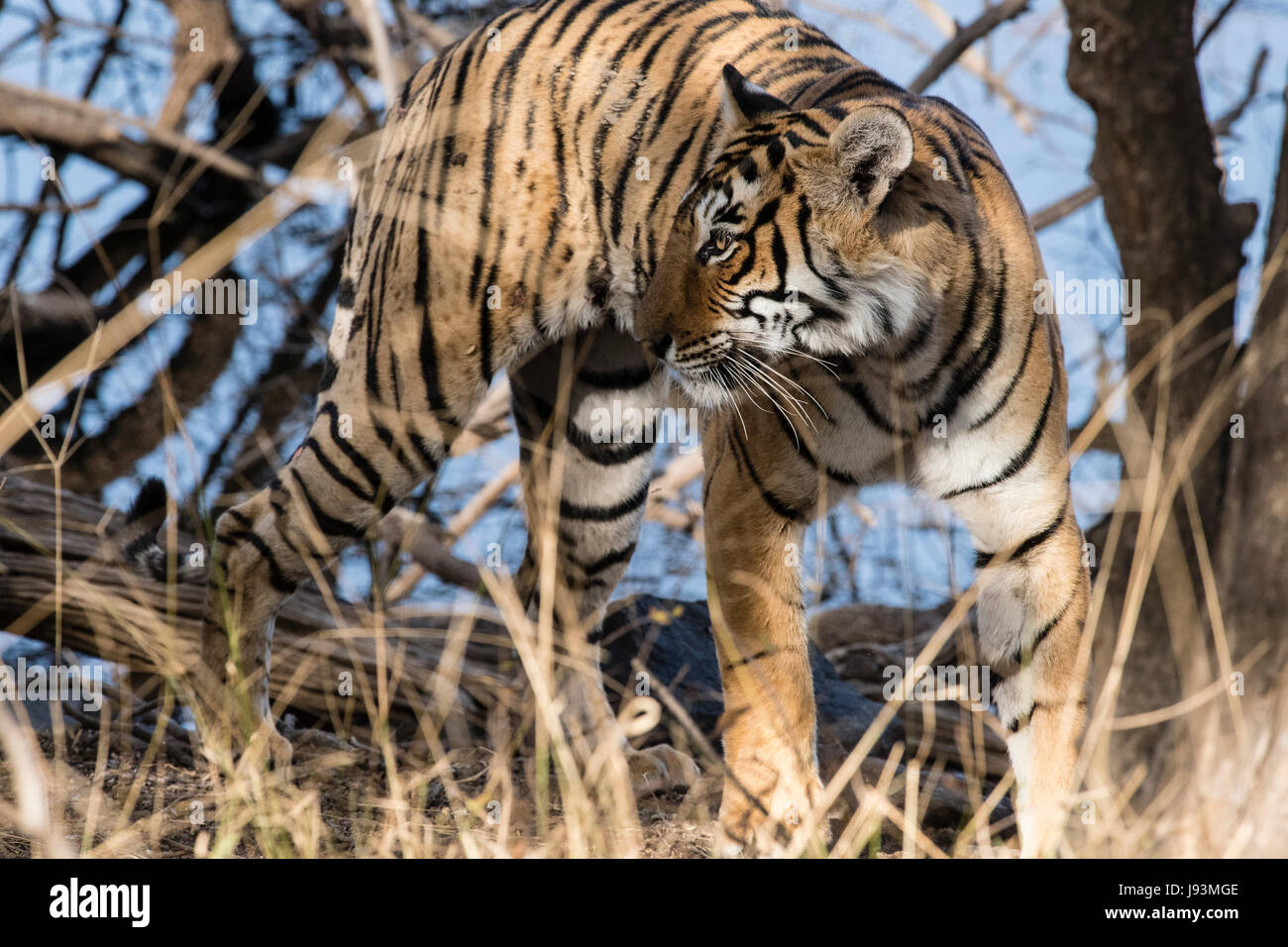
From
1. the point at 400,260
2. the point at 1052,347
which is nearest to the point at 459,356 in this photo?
the point at 400,260

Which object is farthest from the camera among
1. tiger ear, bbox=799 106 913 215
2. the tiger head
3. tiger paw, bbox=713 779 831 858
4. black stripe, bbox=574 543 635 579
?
black stripe, bbox=574 543 635 579

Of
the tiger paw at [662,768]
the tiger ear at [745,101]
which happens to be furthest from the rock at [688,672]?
the tiger ear at [745,101]

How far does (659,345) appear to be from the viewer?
2.65m

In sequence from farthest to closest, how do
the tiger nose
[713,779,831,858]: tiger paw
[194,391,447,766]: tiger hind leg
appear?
[194,391,447,766]: tiger hind leg < the tiger nose < [713,779,831,858]: tiger paw

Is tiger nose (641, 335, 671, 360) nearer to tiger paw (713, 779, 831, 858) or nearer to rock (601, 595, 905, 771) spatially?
tiger paw (713, 779, 831, 858)

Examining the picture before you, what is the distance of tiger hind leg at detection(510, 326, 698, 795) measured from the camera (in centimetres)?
→ 349

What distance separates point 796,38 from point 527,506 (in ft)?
4.77

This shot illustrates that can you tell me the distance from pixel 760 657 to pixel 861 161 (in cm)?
104

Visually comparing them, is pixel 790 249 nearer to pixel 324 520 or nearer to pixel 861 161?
pixel 861 161

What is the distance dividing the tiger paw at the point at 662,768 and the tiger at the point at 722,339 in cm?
2

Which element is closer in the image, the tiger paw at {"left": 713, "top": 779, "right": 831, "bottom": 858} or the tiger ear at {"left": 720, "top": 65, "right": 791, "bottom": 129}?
the tiger paw at {"left": 713, "top": 779, "right": 831, "bottom": 858}

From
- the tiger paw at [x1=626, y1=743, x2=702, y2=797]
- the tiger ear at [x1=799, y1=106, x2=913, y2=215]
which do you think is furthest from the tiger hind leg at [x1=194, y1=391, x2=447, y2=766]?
the tiger ear at [x1=799, y1=106, x2=913, y2=215]

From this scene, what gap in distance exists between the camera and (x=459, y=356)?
121 inches

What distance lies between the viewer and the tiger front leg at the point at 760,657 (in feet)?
8.51
